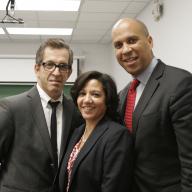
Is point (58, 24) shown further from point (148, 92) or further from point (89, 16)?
point (148, 92)

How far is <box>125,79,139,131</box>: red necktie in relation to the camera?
1.66m

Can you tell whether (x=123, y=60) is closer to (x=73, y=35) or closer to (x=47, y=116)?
(x=47, y=116)

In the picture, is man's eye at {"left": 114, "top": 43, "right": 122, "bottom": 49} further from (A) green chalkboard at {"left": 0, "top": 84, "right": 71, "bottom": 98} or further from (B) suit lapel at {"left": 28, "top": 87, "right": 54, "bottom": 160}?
(A) green chalkboard at {"left": 0, "top": 84, "right": 71, "bottom": 98}

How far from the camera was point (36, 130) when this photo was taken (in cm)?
177

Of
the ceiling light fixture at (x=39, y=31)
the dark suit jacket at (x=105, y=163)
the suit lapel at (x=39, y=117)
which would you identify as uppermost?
the ceiling light fixture at (x=39, y=31)

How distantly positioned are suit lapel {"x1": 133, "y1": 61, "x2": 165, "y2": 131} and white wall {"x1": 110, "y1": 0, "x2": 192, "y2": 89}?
1.85 m

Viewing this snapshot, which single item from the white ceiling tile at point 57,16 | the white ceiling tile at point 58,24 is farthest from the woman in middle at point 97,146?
the white ceiling tile at point 58,24

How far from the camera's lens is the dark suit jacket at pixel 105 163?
1.51 meters

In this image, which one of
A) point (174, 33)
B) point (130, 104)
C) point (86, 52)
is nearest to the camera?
point (130, 104)

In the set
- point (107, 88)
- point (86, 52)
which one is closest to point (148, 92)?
point (107, 88)

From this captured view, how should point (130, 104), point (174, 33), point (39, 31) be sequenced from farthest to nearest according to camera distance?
point (39, 31) → point (174, 33) → point (130, 104)

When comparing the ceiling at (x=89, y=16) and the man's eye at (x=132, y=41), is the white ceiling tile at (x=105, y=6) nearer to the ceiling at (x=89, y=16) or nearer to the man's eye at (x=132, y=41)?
the ceiling at (x=89, y=16)

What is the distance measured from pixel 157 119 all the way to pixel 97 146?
0.32 m

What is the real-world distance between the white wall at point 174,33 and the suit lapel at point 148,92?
1.85 m
